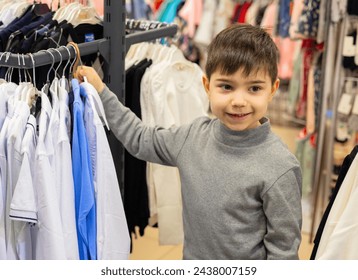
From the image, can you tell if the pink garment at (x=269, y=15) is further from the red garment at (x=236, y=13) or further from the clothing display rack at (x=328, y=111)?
the clothing display rack at (x=328, y=111)

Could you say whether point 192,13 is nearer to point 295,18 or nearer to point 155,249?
point 295,18

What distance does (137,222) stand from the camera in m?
2.10

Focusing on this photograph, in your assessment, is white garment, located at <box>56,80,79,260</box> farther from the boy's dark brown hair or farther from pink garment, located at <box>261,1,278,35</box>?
pink garment, located at <box>261,1,278,35</box>

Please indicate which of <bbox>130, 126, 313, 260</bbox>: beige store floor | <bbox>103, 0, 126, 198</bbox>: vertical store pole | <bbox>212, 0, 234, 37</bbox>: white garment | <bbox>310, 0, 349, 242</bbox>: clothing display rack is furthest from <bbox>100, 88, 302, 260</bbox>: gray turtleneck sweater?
<bbox>212, 0, 234, 37</bbox>: white garment

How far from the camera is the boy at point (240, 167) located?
139 cm

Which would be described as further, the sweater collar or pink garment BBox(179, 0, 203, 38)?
pink garment BBox(179, 0, 203, 38)

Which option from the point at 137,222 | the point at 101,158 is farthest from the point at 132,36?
the point at 137,222

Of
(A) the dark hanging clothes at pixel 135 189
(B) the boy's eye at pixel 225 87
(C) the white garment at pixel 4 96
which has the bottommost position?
(A) the dark hanging clothes at pixel 135 189

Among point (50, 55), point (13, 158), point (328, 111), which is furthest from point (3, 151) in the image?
point (328, 111)

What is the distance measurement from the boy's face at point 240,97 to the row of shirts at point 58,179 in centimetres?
33

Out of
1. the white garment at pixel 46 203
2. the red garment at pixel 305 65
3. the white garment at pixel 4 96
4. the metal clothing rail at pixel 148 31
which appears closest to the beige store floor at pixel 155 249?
the red garment at pixel 305 65

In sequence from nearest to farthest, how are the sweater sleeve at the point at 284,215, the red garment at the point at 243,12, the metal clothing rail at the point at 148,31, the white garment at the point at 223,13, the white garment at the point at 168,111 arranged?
1. the sweater sleeve at the point at 284,215
2. the metal clothing rail at the point at 148,31
3. the white garment at the point at 168,111
4. the red garment at the point at 243,12
5. the white garment at the point at 223,13

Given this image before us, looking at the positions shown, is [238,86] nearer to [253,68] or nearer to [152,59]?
[253,68]

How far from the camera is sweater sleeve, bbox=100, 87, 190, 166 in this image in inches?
63.7
